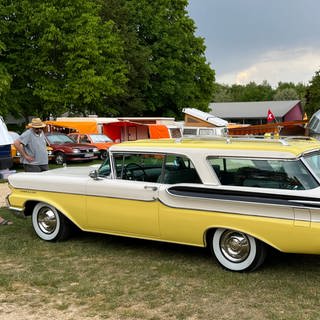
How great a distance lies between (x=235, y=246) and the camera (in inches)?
205

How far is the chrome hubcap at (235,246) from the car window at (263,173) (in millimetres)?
544

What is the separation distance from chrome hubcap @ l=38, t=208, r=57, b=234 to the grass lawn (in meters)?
0.29

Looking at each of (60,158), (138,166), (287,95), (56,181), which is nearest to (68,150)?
(60,158)

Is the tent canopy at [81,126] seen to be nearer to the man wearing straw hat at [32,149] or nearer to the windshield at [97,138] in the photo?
the windshield at [97,138]

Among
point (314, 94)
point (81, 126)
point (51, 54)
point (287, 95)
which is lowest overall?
point (81, 126)

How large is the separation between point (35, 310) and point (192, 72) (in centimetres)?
3835

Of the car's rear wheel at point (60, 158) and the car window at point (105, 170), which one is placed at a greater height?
the car window at point (105, 170)

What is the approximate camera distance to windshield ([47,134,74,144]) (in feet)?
74.9

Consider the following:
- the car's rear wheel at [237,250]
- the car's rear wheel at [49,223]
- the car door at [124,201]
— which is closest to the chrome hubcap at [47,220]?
the car's rear wheel at [49,223]

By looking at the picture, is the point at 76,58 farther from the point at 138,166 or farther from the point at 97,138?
the point at 138,166

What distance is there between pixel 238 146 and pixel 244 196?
23.3 inches

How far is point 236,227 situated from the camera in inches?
199

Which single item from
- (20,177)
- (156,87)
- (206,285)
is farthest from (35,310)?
(156,87)

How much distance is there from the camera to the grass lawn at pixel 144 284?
4277mm
